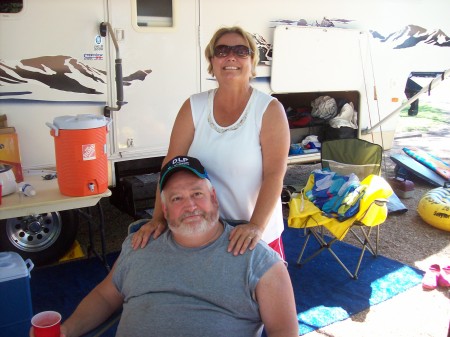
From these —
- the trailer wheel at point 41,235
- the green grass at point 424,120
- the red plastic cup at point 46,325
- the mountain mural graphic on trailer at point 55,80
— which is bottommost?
the trailer wheel at point 41,235

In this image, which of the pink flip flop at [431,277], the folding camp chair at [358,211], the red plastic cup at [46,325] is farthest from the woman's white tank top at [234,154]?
the pink flip flop at [431,277]

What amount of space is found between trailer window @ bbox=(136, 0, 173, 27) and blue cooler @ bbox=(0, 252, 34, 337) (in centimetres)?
225

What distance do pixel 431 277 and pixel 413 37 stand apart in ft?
11.3

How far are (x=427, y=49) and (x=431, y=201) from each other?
2.29 m

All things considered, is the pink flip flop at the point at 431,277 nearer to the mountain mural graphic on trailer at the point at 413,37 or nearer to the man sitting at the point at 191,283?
the man sitting at the point at 191,283

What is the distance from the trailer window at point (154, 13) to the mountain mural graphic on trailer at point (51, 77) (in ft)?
1.88

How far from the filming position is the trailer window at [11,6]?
134 inches

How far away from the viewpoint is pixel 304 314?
10.1 feet

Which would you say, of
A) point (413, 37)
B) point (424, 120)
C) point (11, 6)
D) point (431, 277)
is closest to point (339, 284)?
point (431, 277)

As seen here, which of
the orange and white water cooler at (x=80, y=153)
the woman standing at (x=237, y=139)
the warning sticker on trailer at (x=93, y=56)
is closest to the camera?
the woman standing at (x=237, y=139)

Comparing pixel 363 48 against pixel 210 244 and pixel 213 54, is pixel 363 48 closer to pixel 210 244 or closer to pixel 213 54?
pixel 213 54

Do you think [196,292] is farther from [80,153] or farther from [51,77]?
[51,77]

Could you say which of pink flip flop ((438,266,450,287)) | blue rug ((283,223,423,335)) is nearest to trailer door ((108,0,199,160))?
blue rug ((283,223,423,335))

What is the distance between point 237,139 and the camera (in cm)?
199
